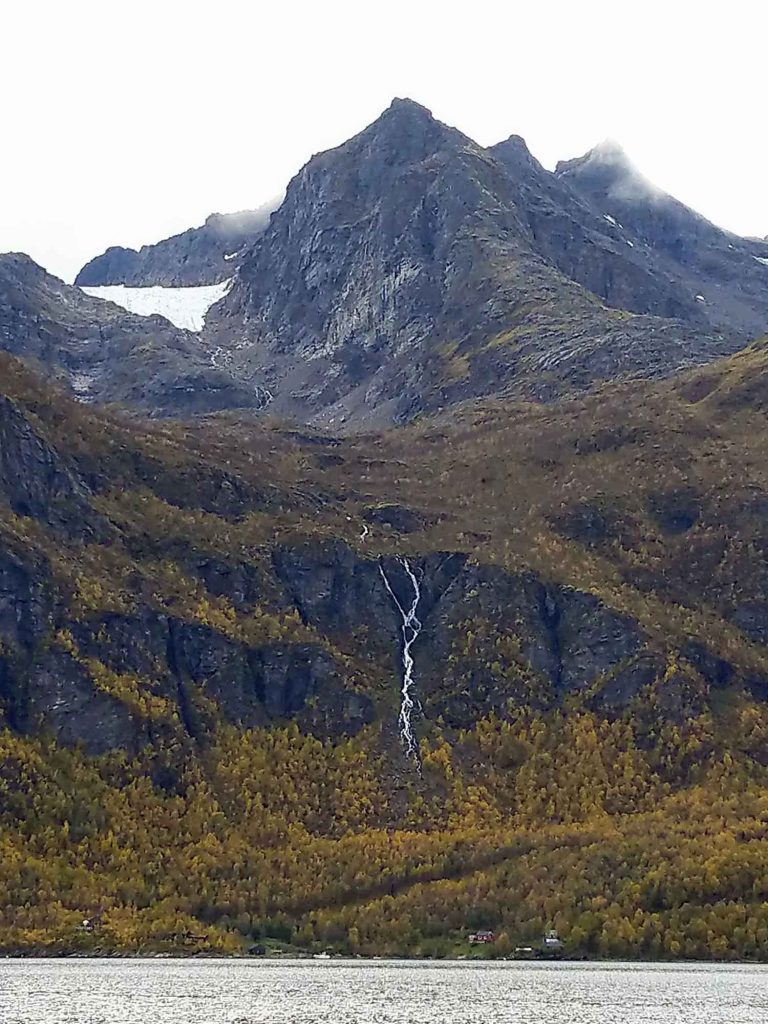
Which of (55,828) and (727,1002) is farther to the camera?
(55,828)

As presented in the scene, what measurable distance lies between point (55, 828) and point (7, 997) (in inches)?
1955

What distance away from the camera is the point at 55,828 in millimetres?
191875

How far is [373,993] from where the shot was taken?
493 ft

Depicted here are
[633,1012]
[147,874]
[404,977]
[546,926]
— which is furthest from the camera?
[147,874]

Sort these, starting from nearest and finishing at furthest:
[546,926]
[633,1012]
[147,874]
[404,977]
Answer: [633,1012] < [404,977] < [546,926] < [147,874]

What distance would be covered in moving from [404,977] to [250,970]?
18839 millimetres

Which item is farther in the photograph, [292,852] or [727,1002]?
[292,852]

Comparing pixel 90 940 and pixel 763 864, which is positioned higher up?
pixel 763 864

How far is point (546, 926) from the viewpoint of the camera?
7067 inches

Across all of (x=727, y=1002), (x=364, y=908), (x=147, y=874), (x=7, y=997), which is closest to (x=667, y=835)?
(x=364, y=908)

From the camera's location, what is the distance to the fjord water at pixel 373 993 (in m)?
133

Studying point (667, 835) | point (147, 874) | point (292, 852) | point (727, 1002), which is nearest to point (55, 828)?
point (147, 874)

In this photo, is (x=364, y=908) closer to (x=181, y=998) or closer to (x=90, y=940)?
(x=90, y=940)

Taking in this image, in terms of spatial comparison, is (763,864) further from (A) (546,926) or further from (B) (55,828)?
(B) (55,828)
